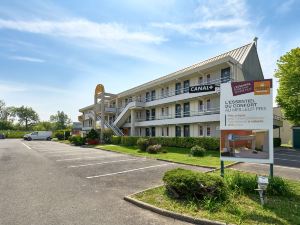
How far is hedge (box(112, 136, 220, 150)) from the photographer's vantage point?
75.4 ft

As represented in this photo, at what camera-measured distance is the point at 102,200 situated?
319 inches

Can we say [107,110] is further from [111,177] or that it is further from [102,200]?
[102,200]

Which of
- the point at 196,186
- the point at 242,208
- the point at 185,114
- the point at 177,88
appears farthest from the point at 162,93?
the point at 242,208

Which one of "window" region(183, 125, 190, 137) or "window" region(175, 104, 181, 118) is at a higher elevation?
"window" region(175, 104, 181, 118)

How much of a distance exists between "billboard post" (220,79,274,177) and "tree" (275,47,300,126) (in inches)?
955

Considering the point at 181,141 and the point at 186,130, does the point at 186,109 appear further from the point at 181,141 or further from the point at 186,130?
the point at 181,141

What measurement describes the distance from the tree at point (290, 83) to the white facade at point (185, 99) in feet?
8.86

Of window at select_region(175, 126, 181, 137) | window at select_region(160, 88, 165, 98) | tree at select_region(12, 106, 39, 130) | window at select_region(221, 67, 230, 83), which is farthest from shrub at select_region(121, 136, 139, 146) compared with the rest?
tree at select_region(12, 106, 39, 130)

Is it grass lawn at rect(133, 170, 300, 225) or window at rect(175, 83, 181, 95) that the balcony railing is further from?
grass lawn at rect(133, 170, 300, 225)

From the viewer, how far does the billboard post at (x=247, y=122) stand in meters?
8.74

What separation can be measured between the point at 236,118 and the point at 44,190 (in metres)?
7.46

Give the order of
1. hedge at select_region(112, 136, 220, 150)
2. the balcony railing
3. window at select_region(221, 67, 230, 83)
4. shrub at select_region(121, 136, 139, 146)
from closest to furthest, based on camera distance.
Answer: hedge at select_region(112, 136, 220, 150), window at select_region(221, 67, 230, 83), the balcony railing, shrub at select_region(121, 136, 139, 146)

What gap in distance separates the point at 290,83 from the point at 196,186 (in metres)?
27.7

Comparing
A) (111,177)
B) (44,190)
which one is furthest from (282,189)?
(44,190)
